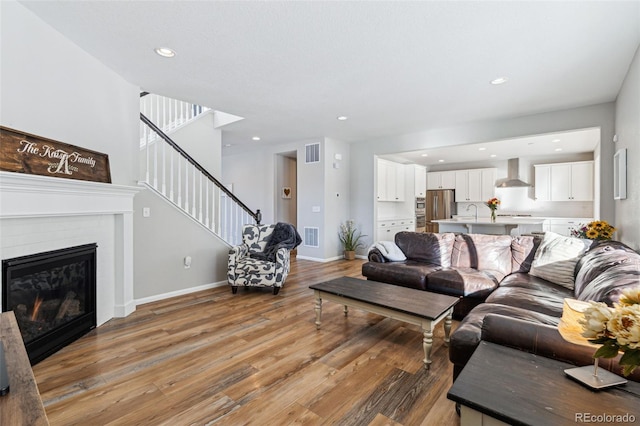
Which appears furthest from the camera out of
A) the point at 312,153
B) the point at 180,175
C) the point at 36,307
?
the point at 312,153

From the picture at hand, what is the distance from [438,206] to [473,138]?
169 inches

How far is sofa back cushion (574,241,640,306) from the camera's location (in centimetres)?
170

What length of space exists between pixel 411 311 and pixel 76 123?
3335 mm

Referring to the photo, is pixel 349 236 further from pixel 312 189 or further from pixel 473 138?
pixel 473 138

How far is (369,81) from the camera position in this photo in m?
3.33

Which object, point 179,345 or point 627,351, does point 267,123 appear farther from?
point 627,351

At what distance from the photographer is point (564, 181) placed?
24.0 ft

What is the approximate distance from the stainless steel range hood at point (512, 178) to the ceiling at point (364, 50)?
3730mm

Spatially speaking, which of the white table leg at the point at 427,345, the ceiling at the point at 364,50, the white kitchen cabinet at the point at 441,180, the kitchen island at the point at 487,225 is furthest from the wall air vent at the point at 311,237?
Answer: the white kitchen cabinet at the point at 441,180

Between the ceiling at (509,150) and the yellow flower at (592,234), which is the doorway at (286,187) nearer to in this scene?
the ceiling at (509,150)

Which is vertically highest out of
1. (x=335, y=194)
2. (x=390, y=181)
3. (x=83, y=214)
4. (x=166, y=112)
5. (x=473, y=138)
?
(x=166, y=112)

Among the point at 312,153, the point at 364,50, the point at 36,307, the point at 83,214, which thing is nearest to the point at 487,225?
the point at 312,153

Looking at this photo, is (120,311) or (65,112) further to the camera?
(120,311)

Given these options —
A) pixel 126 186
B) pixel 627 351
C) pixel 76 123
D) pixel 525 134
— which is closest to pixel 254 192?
pixel 126 186
